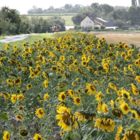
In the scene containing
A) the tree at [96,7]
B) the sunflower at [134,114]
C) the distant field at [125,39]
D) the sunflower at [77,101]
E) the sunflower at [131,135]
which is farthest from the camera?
the tree at [96,7]

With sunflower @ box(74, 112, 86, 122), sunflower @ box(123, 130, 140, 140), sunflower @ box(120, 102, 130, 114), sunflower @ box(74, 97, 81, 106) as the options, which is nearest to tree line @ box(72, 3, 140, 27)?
sunflower @ box(74, 97, 81, 106)

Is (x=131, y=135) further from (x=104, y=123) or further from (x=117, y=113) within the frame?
(x=117, y=113)

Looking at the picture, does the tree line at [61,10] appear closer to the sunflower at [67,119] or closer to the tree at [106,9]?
the tree at [106,9]

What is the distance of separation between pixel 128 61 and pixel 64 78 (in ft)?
6.98

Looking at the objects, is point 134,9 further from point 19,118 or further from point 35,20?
point 19,118

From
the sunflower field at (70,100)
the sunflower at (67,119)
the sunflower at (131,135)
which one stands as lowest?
the sunflower field at (70,100)

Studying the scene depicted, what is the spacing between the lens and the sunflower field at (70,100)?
5.81 feet

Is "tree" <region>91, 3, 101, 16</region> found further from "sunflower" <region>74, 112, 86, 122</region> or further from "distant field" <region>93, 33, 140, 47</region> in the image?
"sunflower" <region>74, 112, 86, 122</region>

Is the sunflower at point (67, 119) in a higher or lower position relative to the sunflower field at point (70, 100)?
higher

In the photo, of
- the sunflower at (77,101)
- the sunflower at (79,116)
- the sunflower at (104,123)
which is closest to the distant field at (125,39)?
the sunflower at (77,101)

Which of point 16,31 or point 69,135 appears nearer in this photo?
point 69,135

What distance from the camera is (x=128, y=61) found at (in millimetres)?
6387

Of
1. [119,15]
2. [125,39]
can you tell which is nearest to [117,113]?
[125,39]

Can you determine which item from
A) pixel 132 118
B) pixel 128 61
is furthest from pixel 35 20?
pixel 132 118
